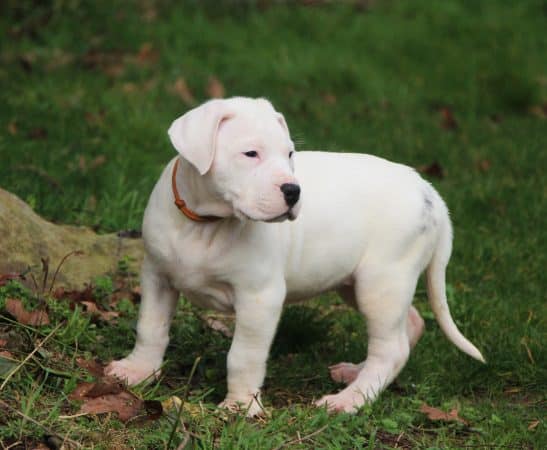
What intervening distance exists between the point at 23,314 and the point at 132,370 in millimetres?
483

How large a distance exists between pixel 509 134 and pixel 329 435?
5085mm

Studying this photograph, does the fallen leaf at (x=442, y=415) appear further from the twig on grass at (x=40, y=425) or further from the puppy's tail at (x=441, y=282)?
the twig on grass at (x=40, y=425)

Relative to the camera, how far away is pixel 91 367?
3926 mm

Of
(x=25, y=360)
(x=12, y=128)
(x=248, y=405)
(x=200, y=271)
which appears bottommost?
(x=12, y=128)

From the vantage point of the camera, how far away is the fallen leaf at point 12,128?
21.3ft

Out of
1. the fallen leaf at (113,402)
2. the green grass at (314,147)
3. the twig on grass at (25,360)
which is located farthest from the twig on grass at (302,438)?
the twig on grass at (25,360)

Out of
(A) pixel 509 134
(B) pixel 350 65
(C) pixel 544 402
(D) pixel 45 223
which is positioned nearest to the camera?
(C) pixel 544 402

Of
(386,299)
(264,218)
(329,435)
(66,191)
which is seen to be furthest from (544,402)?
(66,191)

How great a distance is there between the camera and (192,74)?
8.55 meters

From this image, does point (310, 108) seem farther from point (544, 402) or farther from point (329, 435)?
point (329, 435)

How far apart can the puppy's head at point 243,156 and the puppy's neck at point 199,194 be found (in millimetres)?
43

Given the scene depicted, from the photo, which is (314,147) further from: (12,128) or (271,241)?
(271,241)

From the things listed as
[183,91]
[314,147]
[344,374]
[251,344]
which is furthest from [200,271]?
[183,91]

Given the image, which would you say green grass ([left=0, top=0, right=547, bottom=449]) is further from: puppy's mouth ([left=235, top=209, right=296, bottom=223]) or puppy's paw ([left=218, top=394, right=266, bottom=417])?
puppy's mouth ([left=235, top=209, right=296, bottom=223])
